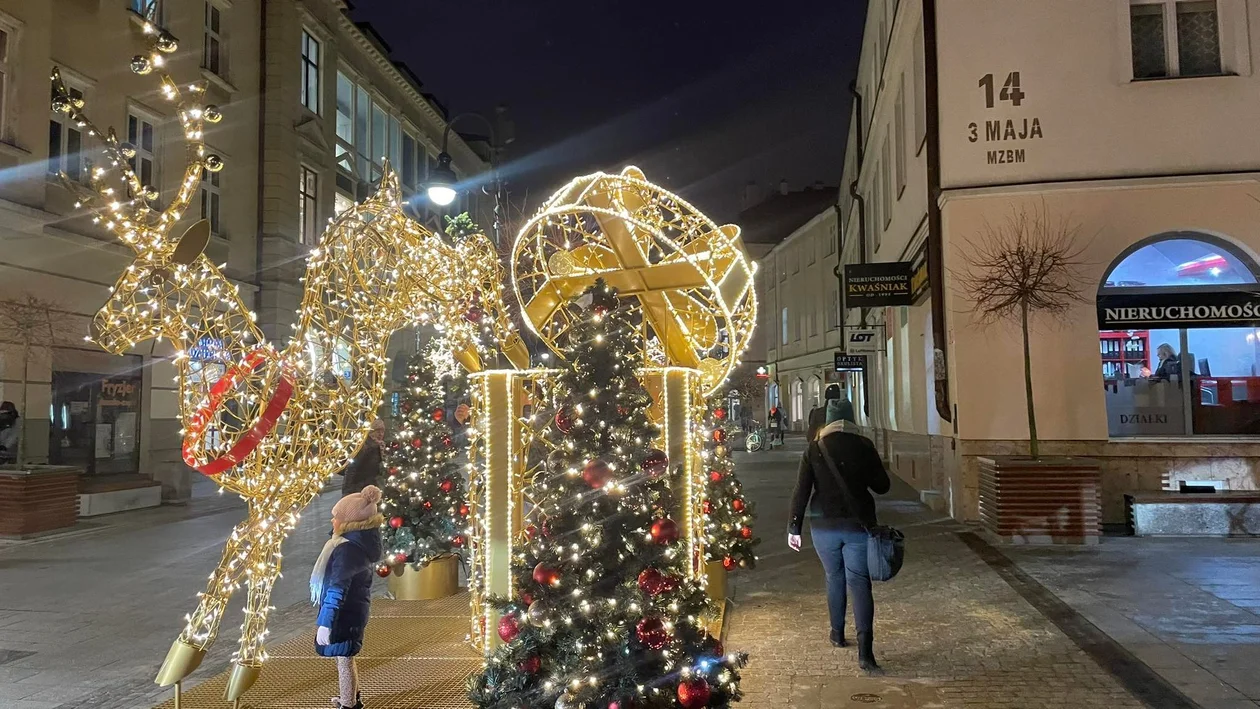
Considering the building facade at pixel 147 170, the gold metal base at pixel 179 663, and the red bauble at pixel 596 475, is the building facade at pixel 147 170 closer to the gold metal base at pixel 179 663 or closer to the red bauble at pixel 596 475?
the gold metal base at pixel 179 663

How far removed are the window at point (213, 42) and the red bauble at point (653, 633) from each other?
818 inches

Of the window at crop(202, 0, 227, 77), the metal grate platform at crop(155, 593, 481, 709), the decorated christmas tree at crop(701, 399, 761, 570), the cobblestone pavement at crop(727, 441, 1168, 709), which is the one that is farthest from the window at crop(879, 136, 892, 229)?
the window at crop(202, 0, 227, 77)

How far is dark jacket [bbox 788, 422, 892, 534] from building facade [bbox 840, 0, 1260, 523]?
6.29 m

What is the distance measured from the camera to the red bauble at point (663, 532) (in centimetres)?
477

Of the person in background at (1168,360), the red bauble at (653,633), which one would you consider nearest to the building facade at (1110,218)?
the person in background at (1168,360)

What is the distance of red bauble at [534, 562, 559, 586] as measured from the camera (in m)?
4.64

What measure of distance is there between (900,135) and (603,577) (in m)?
14.2

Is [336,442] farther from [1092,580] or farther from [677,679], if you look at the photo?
[1092,580]

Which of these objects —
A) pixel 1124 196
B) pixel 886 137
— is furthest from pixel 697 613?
pixel 886 137

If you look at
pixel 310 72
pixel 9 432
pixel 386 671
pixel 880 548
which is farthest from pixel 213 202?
pixel 880 548

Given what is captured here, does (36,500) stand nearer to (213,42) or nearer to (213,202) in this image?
(213,202)

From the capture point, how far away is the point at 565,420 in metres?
4.97

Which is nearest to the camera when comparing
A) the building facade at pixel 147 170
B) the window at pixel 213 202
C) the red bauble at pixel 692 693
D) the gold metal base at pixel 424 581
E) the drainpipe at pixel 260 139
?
the red bauble at pixel 692 693

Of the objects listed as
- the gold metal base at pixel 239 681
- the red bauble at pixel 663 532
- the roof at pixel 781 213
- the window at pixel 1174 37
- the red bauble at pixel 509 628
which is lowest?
the gold metal base at pixel 239 681
